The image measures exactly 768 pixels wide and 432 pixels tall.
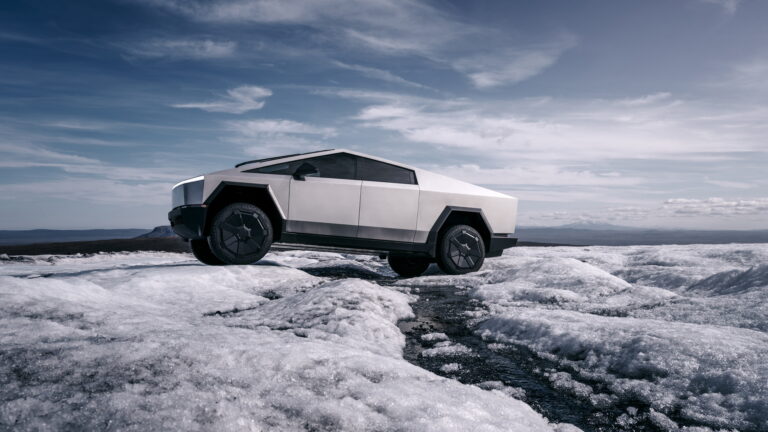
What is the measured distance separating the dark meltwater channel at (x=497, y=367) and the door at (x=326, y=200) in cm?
188

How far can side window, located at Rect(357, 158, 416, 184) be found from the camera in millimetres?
6035

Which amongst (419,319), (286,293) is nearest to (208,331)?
(419,319)

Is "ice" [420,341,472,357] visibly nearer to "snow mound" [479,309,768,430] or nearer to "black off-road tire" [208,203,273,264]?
"snow mound" [479,309,768,430]

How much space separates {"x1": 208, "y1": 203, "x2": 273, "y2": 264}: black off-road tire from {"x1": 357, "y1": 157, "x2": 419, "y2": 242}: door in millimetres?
1241

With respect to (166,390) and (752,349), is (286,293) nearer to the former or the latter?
(166,390)

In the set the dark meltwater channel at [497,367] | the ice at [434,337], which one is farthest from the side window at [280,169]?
the ice at [434,337]

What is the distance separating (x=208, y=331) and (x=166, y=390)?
2.62 feet

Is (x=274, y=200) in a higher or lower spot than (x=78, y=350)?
higher

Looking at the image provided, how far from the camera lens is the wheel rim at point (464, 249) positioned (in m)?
6.45

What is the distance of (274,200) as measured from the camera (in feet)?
18.7

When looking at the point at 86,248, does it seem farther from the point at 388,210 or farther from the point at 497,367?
the point at 497,367

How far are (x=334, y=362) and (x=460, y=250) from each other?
4.55 meters

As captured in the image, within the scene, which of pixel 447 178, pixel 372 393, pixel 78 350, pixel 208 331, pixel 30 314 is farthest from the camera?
pixel 447 178

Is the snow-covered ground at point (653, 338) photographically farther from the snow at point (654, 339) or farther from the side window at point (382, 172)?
the side window at point (382, 172)
